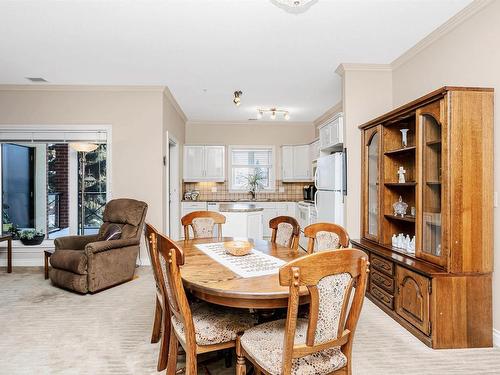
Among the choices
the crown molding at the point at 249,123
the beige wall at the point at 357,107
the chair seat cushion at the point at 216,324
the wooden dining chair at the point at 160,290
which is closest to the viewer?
the chair seat cushion at the point at 216,324

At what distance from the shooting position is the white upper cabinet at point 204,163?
23.8 feet

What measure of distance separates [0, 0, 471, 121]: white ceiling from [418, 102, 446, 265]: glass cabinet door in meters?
1.00

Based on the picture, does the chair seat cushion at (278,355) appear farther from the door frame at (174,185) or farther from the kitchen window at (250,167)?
the kitchen window at (250,167)

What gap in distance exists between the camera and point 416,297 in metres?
2.59

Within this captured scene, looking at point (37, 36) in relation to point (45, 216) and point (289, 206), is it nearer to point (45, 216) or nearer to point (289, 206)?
point (45, 216)

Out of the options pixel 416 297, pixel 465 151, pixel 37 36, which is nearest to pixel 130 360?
pixel 416 297

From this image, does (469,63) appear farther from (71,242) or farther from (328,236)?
(71,242)

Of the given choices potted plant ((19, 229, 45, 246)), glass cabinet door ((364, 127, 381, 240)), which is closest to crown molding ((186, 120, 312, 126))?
potted plant ((19, 229, 45, 246))

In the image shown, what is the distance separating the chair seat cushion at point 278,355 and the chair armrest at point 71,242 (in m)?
3.29

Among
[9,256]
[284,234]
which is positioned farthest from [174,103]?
[284,234]

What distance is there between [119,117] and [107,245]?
80.4 inches

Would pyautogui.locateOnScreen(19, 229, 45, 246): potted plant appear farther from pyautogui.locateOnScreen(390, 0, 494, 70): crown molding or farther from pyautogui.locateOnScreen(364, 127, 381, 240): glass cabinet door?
pyautogui.locateOnScreen(390, 0, 494, 70): crown molding

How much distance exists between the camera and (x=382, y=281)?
10.2 feet

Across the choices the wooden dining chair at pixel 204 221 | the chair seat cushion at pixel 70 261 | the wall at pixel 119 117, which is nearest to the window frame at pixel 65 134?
the wall at pixel 119 117
